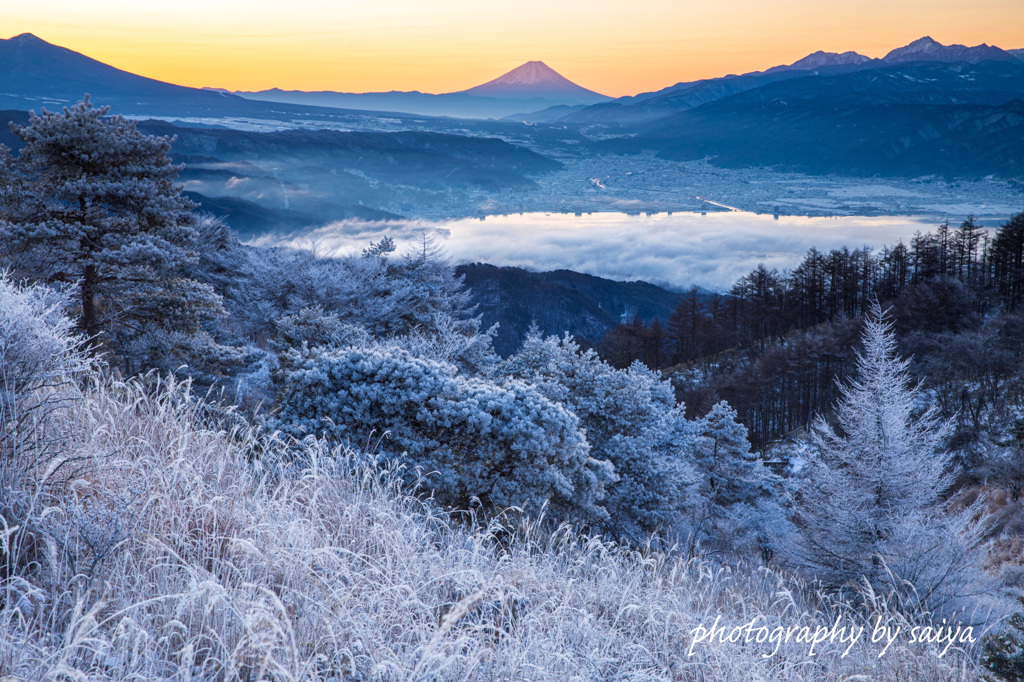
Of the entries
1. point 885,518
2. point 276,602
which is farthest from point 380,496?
point 885,518

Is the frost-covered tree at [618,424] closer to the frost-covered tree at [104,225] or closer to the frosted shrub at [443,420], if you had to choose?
the frosted shrub at [443,420]

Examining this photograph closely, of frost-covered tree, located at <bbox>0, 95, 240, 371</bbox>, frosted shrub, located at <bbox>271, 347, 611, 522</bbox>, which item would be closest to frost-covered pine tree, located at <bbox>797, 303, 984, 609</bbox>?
frosted shrub, located at <bbox>271, 347, 611, 522</bbox>

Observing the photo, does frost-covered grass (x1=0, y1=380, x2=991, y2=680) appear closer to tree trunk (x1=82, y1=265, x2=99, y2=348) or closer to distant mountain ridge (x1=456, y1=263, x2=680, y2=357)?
tree trunk (x1=82, y1=265, x2=99, y2=348)

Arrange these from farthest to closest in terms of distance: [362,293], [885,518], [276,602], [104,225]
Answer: [362,293], [104,225], [885,518], [276,602]

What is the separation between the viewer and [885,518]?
13.1 meters

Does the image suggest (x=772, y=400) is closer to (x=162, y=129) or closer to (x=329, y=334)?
(x=329, y=334)

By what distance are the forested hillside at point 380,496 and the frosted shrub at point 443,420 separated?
1.7 inches

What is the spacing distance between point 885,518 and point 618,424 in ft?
19.6

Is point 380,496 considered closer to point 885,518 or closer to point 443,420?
point 443,420

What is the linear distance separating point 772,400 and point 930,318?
54.9 feet

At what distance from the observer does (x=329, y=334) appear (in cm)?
1864

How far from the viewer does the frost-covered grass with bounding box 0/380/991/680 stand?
2436 mm

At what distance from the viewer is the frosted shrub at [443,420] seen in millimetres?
8320

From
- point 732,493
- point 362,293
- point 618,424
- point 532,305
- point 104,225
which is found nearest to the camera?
point 104,225
